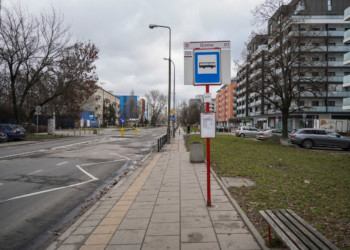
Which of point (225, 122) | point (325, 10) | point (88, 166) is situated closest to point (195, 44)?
point (88, 166)

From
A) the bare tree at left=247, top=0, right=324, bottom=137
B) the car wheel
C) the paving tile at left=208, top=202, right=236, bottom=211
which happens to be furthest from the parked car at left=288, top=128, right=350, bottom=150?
the paving tile at left=208, top=202, right=236, bottom=211

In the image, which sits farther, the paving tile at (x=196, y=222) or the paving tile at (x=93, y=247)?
the paving tile at (x=196, y=222)

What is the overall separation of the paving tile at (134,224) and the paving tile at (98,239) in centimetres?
31

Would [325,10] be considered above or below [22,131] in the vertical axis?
above

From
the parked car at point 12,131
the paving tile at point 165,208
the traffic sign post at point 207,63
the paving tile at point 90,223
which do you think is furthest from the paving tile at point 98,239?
the parked car at point 12,131

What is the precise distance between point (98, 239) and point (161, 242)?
0.89 m

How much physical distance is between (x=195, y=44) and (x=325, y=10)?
191ft

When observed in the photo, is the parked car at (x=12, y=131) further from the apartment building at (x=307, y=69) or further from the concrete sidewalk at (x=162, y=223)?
the apartment building at (x=307, y=69)

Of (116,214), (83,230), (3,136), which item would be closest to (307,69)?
(116,214)

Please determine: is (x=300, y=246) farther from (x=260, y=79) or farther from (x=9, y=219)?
(x=260, y=79)

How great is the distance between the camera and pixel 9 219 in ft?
14.4

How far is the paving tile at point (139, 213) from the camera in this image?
4.28m

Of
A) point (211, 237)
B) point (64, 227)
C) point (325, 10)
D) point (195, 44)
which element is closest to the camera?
point (211, 237)

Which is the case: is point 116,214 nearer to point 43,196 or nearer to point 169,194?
point 169,194
